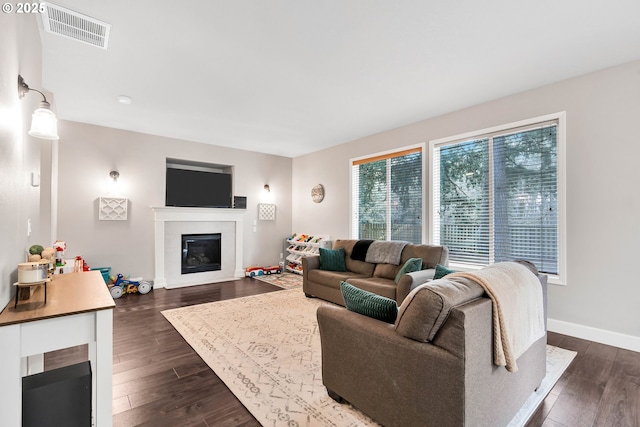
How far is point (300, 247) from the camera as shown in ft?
21.3

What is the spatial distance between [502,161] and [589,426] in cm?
280

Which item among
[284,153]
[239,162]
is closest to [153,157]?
[239,162]

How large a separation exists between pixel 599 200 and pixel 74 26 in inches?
195

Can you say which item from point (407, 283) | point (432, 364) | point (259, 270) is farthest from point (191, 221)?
point (432, 364)

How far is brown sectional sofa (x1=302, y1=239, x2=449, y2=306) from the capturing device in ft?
11.0

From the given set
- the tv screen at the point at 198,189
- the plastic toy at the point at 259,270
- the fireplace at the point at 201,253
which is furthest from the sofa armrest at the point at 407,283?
the tv screen at the point at 198,189

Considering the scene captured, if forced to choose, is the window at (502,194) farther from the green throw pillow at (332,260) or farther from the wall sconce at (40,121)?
the wall sconce at (40,121)

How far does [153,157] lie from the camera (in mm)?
5289

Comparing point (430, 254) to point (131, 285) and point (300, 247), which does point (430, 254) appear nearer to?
point (300, 247)

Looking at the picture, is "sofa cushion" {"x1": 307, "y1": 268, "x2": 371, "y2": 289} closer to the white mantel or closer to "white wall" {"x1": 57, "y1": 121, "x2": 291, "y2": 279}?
the white mantel

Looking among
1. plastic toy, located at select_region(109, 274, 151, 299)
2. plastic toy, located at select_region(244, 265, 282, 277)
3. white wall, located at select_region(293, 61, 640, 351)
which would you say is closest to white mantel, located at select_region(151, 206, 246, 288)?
plastic toy, located at select_region(244, 265, 282, 277)

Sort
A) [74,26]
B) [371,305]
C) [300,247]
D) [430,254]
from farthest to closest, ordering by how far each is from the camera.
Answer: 1. [300,247]
2. [430,254]
3. [74,26]
4. [371,305]

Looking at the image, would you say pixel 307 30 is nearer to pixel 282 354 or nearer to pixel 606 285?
pixel 282 354

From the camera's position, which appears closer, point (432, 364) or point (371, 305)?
point (432, 364)
